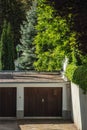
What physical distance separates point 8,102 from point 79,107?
6.68 metres

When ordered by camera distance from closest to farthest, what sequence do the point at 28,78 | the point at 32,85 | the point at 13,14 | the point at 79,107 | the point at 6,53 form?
the point at 79,107, the point at 32,85, the point at 28,78, the point at 6,53, the point at 13,14

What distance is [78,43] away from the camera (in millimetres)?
16797

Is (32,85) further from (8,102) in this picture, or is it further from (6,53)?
(6,53)

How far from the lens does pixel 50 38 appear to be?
94.3ft

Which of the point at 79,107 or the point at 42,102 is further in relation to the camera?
the point at 42,102

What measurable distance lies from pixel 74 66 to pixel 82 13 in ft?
35.0

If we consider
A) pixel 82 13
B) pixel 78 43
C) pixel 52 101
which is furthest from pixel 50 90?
pixel 82 13

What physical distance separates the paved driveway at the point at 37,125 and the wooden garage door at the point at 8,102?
172 cm

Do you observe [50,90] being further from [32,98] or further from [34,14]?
[34,14]

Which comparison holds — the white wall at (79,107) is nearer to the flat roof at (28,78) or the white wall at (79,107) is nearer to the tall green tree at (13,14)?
the flat roof at (28,78)

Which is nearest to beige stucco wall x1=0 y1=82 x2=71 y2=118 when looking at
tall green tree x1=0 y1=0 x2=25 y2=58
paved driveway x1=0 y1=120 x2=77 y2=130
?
paved driveway x1=0 y1=120 x2=77 y2=130

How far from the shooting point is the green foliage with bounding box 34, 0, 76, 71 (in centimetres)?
2488

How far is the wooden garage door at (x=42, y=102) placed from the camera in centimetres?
2789

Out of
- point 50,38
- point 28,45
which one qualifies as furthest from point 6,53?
point 50,38
